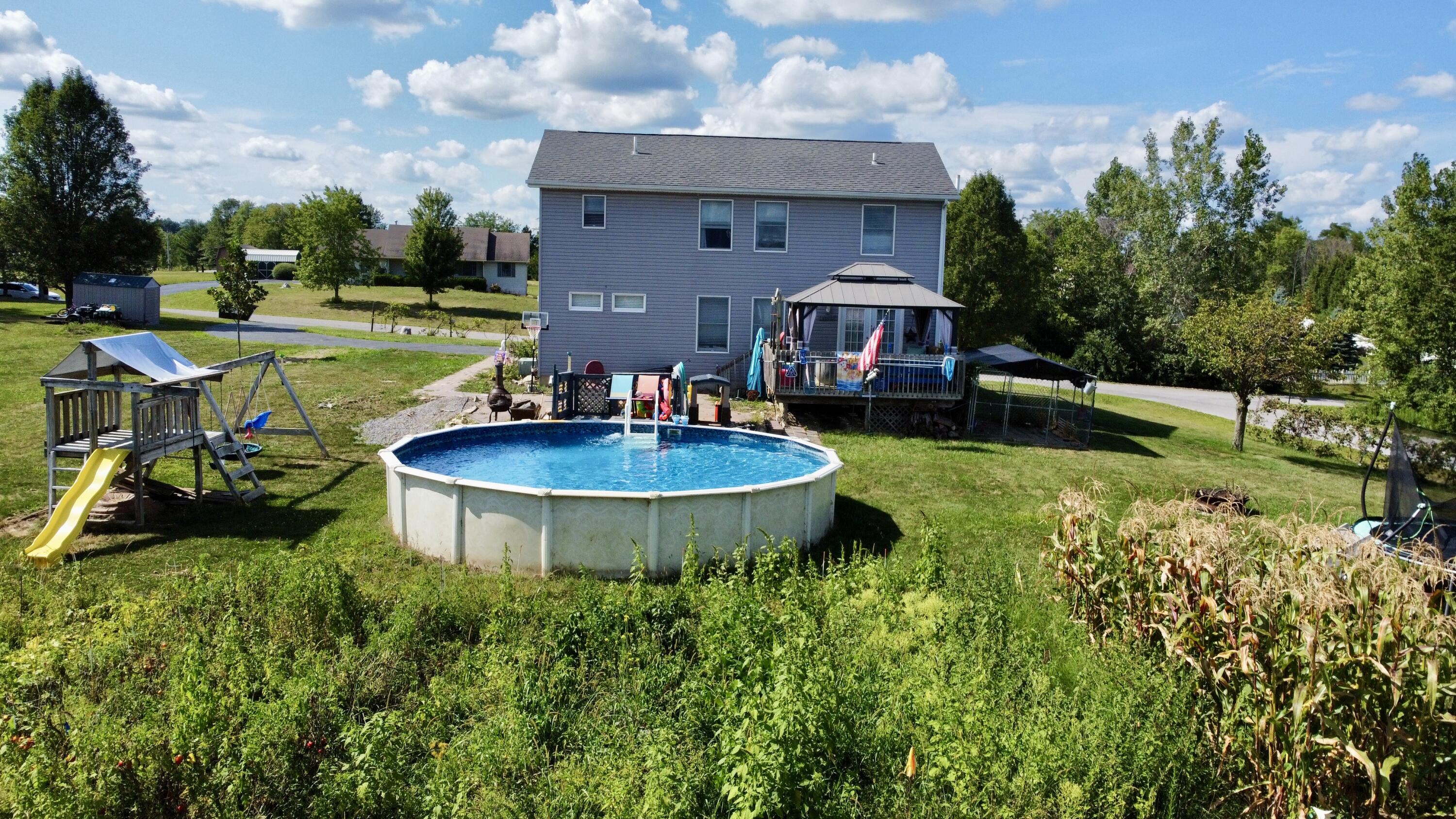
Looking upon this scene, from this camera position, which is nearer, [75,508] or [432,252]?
[75,508]

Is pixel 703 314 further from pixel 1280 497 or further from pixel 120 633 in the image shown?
pixel 120 633

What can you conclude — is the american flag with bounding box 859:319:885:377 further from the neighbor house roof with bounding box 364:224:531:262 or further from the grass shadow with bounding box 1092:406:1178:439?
the neighbor house roof with bounding box 364:224:531:262

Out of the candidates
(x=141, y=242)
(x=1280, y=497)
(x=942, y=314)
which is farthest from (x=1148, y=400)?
(x=141, y=242)

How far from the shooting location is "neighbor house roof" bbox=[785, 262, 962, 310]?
20.8 m

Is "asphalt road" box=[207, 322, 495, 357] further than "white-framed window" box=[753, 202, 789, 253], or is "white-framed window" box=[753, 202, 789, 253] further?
"asphalt road" box=[207, 322, 495, 357]

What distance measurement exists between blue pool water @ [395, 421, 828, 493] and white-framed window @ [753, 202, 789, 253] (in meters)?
9.49

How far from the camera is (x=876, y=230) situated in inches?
982

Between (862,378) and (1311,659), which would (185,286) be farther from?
(1311,659)

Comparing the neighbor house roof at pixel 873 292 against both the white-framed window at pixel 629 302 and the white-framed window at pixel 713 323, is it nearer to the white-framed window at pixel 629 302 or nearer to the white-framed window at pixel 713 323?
the white-framed window at pixel 713 323

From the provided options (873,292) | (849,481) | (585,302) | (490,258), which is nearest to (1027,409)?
(873,292)

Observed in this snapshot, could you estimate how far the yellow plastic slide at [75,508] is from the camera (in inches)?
375

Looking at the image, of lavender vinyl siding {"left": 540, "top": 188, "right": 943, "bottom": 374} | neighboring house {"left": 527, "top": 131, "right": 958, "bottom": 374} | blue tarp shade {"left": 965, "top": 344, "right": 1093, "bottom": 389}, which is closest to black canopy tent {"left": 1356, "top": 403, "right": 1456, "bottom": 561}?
blue tarp shade {"left": 965, "top": 344, "right": 1093, "bottom": 389}

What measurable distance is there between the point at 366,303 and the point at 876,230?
124 ft

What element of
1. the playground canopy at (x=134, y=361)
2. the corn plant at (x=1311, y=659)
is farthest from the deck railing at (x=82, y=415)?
the corn plant at (x=1311, y=659)
